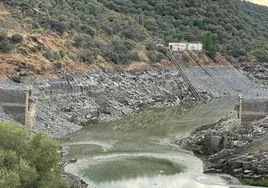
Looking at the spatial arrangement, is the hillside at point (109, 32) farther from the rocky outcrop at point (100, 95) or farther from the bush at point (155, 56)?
the rocky outcrop at point (100, 95)

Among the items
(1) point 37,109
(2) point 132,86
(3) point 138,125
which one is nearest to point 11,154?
(1) point 37,109

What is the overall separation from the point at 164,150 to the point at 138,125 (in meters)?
14.7

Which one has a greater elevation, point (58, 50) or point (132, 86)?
point (58, 50)

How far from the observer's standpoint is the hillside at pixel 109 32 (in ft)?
249

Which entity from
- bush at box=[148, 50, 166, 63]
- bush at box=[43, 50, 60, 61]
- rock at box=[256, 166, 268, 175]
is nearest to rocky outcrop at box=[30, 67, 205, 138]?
bush at box=[148, 50, 166, 63]

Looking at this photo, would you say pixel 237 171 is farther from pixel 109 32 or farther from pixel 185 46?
pixel 185 46

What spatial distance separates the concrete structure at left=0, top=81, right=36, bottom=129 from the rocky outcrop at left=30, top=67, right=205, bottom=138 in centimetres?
238

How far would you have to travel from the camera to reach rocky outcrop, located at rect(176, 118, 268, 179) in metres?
43.1

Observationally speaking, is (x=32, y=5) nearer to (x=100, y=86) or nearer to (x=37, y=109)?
(x=100, y=86)

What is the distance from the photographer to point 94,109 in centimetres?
7038

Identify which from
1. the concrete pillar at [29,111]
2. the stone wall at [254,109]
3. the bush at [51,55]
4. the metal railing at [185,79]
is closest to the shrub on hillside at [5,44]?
the bush at [51,55]

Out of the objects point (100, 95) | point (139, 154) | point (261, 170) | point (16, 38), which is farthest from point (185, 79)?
point (261, 170)

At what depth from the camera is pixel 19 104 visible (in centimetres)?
5400

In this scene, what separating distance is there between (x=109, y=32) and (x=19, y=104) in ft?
174
